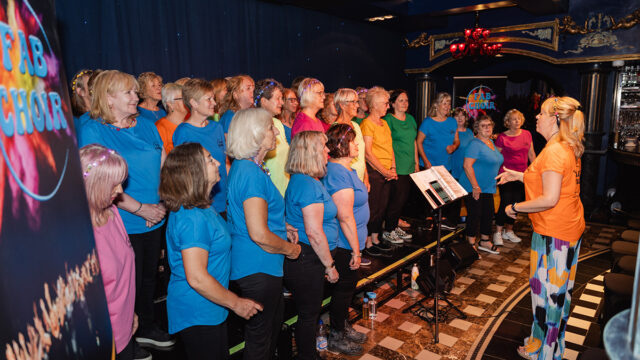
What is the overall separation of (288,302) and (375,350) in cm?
80

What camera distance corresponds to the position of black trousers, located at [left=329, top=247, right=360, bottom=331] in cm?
285

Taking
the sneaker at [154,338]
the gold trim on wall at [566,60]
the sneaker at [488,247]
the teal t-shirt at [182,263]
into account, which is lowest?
the sneaker at [488,247]

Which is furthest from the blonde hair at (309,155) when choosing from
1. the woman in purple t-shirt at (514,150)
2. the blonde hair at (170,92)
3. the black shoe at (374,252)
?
the woman in purple t-shirt at (514,150)

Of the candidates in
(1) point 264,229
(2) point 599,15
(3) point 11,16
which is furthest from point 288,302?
(2) point 599,15

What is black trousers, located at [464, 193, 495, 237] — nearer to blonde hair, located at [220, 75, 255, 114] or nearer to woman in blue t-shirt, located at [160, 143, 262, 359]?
blonde hair, located at [220, 75, 255, 114]

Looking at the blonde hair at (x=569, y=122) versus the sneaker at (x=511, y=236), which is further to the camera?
the sneaker at (x=511, y=236)

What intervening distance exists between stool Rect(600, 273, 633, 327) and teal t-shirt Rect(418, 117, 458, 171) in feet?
8.62

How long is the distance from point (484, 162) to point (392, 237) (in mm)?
1455

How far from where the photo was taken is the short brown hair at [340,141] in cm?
273

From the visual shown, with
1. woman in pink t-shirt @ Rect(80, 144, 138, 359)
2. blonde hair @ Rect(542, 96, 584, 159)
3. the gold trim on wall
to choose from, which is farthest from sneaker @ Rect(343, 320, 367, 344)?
the gold trim on wall

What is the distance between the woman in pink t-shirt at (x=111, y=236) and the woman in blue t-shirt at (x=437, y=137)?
4.27 meters

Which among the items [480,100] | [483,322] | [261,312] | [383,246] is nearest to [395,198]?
[383,246]

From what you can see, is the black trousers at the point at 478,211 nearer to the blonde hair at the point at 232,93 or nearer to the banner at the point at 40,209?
the blonde hair at the point at 232,93

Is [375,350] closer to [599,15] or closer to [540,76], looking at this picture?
[599,15]
